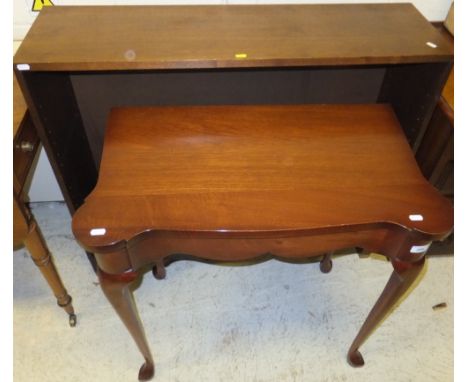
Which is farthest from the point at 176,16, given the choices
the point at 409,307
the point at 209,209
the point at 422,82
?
the point at 409,307

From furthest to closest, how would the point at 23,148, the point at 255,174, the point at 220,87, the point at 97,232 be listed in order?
1. the point at 220,87
2. the point at 23,148
3. the point at 255,174
4. the point at 97,232

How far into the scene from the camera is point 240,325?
4.50ft

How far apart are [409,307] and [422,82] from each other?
2.50 ft

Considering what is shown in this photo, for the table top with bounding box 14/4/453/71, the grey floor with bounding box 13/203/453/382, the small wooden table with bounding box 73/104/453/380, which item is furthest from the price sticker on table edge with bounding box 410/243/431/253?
the grey floor with bounding box 13/203/453/382

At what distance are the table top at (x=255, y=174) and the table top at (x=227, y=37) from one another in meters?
0.17

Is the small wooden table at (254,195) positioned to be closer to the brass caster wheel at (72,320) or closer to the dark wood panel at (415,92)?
the dark wood panel at (415,92)

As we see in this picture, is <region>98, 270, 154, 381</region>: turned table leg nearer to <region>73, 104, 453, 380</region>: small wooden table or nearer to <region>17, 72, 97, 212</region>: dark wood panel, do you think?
<region>73, 104, 453, 380</region>: small wooden table

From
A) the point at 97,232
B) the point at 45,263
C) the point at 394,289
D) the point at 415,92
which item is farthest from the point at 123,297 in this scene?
the point at 415,92

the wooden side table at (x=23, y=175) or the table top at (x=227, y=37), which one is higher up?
the table top at (x=227, y=37)

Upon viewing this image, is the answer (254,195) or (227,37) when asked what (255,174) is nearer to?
(254,195)

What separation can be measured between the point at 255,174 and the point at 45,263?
2.26 ft

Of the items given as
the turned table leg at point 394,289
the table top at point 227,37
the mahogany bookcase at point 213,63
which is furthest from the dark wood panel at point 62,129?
the turned table leg at point 394,289

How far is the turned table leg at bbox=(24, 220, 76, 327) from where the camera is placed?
1104mm

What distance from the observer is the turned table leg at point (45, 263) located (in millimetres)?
1104
